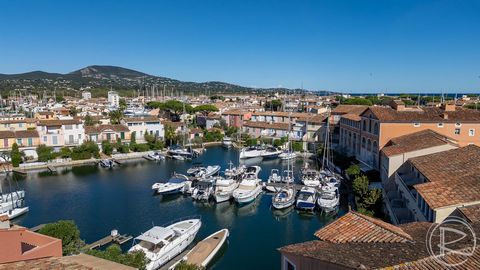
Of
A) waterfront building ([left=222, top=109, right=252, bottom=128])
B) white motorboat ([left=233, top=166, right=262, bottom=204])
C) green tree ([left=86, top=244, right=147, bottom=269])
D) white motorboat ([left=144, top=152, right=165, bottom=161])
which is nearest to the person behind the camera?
green tree ([left=86, top=244, right=147, bottom=269])

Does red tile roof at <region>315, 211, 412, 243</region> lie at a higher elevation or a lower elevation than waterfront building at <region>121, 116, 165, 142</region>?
higher

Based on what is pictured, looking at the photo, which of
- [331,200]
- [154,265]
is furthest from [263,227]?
[154,265]

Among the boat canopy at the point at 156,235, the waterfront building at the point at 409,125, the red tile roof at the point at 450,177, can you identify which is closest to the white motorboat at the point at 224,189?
the boat canopy at the point at 156,235

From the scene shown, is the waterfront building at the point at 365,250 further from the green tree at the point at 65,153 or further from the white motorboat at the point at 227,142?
the white motorboat at the point at 227,142

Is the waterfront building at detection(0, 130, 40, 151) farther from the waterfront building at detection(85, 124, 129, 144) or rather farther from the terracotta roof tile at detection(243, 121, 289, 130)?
the terracotta roof tile at detection(243, 121, 289, 130)

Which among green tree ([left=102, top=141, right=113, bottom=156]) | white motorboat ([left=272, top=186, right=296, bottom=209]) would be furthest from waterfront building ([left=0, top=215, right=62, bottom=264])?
green tree ([left=102, top=141, right=113, bottom=156])

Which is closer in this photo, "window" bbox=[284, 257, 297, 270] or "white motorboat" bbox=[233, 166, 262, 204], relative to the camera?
"window" bbox=[284, 257, 297, 270]
